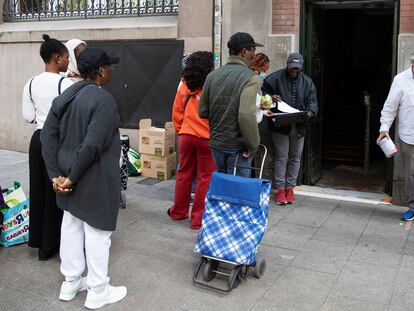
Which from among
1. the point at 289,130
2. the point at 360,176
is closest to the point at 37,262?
the point at 289,130

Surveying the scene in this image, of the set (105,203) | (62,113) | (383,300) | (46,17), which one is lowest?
(383,300)

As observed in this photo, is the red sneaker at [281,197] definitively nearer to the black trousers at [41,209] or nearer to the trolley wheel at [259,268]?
the trolley wheel at [259,268]

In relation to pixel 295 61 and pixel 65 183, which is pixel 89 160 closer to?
pixel 65 183

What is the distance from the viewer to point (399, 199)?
6320 mm

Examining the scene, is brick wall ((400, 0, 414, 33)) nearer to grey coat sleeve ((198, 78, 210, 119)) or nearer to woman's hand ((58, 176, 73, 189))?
grey coat sleeve ((198, 78, 210, 119))

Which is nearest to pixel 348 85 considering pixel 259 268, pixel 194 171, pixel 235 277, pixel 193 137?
pixel 194 171

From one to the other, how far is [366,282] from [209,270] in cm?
128

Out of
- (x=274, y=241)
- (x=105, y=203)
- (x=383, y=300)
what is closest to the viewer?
(x=105, y=203)

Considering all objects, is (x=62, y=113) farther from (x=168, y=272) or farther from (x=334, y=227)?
(x=334, y=227)

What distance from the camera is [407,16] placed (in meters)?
6.09

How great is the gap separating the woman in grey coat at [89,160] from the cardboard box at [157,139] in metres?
3.65

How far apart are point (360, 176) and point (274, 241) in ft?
12.4

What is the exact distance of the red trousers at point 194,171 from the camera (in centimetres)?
535

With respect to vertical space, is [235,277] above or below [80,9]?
below
